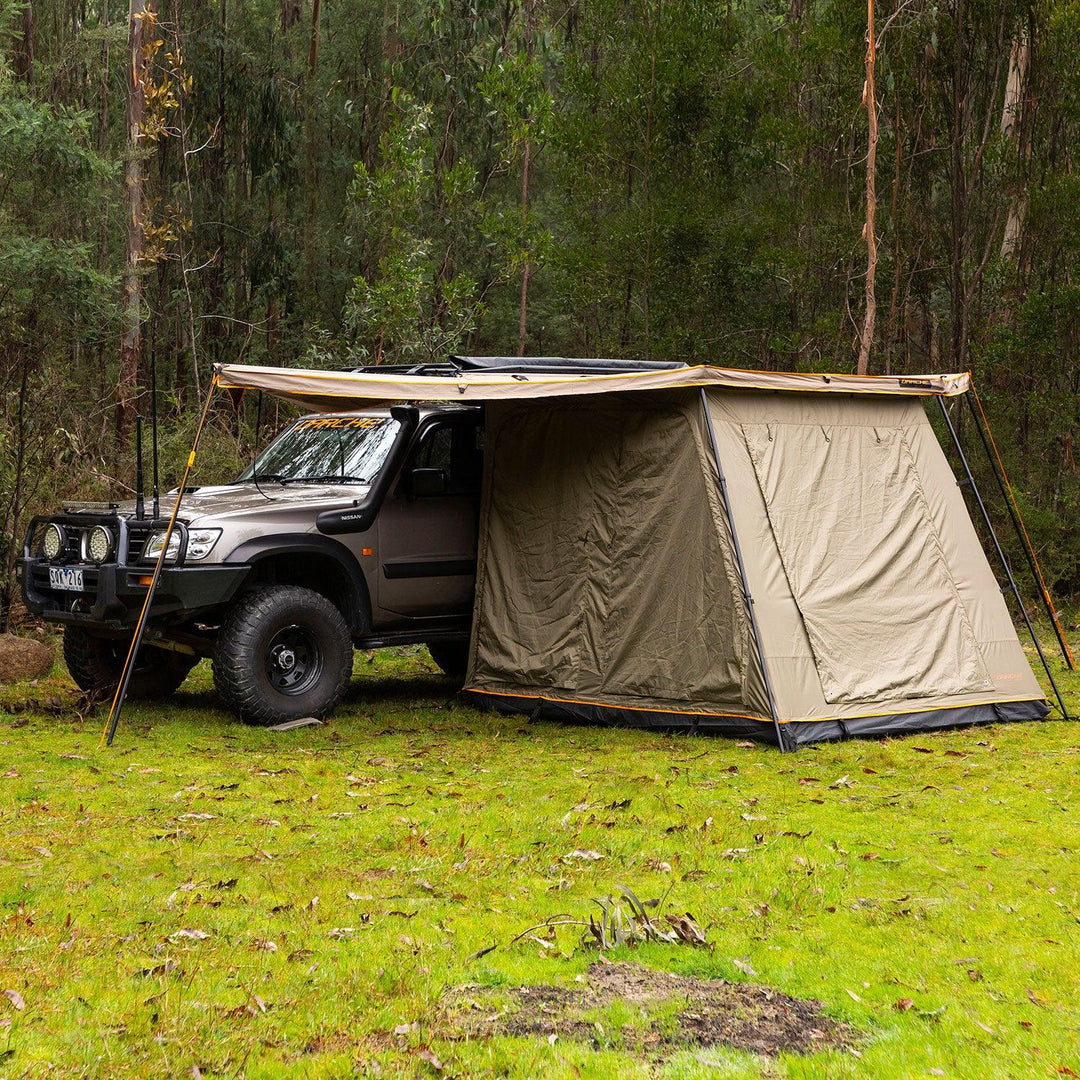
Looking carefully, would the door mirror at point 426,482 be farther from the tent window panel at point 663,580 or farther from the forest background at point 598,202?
the forest background at point 598,202

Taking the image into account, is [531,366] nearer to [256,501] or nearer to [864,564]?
[256,501]

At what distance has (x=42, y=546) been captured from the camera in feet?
28.9

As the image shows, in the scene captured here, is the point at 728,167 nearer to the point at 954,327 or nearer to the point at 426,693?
the point at 954,327

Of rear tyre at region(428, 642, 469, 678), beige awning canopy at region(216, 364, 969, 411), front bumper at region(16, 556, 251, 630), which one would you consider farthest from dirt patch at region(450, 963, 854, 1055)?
rear tyre at region(428, 642, 469, 678)

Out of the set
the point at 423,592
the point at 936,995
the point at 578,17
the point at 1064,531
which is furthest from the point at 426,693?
the point at 578,17

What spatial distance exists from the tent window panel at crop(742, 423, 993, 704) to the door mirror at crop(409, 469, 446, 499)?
2.17 meters

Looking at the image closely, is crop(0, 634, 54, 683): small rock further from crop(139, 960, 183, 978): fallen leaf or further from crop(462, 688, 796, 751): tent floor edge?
crop(139, 960, 183, 978): fallen leaf

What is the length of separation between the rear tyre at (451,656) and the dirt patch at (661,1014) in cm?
Result: 677

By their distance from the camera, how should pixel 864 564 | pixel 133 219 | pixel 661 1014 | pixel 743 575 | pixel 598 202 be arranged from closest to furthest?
1. pixel 661 1014
2. pixel 743 575
3. pixel 864 564
4. pixel 133 219
5. pixel 598 202

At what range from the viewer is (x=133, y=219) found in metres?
17.2

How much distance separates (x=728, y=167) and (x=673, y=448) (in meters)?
12.4

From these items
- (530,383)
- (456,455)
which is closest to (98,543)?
(456,455)

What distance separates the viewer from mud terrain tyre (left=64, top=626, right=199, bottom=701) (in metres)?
9.19

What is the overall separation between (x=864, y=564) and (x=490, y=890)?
4.47 metres
